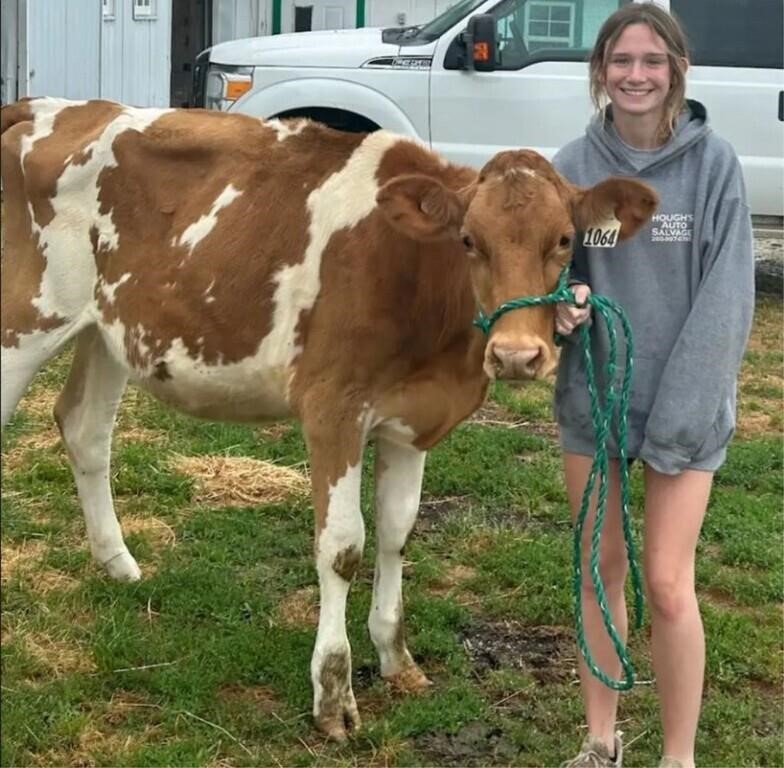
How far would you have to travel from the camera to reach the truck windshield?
10.3 m

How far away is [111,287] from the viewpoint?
470 centimetres

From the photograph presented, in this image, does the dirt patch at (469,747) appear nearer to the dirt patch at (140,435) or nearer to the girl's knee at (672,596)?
the girl's knee at (672,596)

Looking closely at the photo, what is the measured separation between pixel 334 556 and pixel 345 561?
0.14ft

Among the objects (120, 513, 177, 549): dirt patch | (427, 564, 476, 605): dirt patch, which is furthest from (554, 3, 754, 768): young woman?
(120, 513, 177, 549): dirt patch

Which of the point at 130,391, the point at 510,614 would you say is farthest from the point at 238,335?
the point at 130,391

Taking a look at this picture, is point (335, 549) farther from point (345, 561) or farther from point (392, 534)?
point (392, 534)

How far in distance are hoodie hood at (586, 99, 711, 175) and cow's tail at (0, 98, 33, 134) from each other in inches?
94.4

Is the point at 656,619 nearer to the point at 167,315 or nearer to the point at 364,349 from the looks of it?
the point at 364,349

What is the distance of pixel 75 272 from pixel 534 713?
2.31m

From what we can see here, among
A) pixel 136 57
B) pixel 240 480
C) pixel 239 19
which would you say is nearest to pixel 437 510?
pixel 240 480

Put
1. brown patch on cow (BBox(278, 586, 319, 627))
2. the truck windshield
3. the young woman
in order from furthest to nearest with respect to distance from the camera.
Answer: the truck windshield < brown patch on cow (BBox(278, 586, 319, 627)) < the young woman

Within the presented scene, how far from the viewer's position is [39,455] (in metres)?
6.59

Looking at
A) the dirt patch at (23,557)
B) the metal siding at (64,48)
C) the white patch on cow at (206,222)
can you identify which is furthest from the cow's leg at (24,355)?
the metal siding at (64,48)

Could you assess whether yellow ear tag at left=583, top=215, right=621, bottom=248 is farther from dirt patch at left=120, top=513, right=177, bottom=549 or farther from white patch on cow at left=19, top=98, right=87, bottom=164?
dirt patch at left=120, top=513, right=177, bottom=549
